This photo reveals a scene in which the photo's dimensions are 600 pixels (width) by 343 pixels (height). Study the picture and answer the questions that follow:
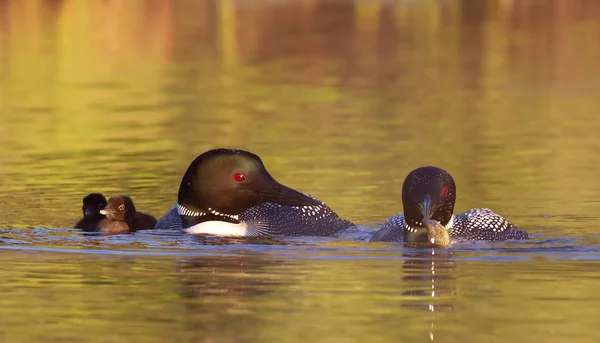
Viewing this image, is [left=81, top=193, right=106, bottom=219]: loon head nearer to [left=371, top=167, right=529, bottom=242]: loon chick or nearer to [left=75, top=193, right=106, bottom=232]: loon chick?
[left=75, top=193, right=106, bottom=232]: loon chick

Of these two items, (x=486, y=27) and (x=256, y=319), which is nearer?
(x=256, y=319)

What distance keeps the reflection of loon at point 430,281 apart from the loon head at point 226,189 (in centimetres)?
154

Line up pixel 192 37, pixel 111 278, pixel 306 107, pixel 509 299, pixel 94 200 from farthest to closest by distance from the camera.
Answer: pixel 192 37 < pixel 306 107 < pixel 94 200 < pixel 111 278 < pixel 509 299

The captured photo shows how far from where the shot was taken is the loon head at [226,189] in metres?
11.1

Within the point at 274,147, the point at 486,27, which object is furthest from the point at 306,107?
the point at 486,27

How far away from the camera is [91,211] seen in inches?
444

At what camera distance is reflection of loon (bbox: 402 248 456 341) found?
825 centimetres

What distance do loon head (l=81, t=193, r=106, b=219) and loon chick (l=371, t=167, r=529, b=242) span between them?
6.37 feet

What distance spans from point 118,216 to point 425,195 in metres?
2.22

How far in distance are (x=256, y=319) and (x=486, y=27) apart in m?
29.5

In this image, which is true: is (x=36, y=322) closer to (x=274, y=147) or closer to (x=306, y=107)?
(x=274, y=147)

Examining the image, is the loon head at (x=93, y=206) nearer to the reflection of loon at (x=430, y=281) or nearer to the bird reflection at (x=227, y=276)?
the bird reflection at (x=227, y=276)

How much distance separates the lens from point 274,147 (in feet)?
50.0

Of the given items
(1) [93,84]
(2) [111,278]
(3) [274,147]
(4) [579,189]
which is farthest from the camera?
(1) [93,84]
